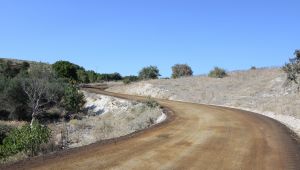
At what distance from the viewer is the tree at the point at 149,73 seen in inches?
3949

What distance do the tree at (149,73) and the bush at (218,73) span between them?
1148 inches

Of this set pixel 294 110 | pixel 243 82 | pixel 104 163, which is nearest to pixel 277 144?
pixel 104 163

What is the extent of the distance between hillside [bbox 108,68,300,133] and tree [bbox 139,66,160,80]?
79.5 feet

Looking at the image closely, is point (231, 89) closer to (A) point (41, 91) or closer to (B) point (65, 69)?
(A) point (41, 91)

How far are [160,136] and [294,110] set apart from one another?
1517 centimetres

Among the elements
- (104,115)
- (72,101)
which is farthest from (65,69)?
(104,115)

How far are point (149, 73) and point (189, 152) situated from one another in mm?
86993

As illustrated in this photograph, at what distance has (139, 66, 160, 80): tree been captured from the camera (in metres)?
100

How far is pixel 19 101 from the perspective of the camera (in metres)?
48.8

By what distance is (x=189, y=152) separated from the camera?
44.4 ft

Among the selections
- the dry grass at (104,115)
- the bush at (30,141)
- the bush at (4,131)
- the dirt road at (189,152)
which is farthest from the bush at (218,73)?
the bush at (30,141)

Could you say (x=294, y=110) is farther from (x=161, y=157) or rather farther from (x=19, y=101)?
(x=19, y=101)

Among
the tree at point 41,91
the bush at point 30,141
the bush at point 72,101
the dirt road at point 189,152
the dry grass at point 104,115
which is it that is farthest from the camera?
the bush at point 72,101

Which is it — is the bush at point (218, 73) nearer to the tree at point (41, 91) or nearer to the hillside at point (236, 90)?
the hillside at point (236, 90)
